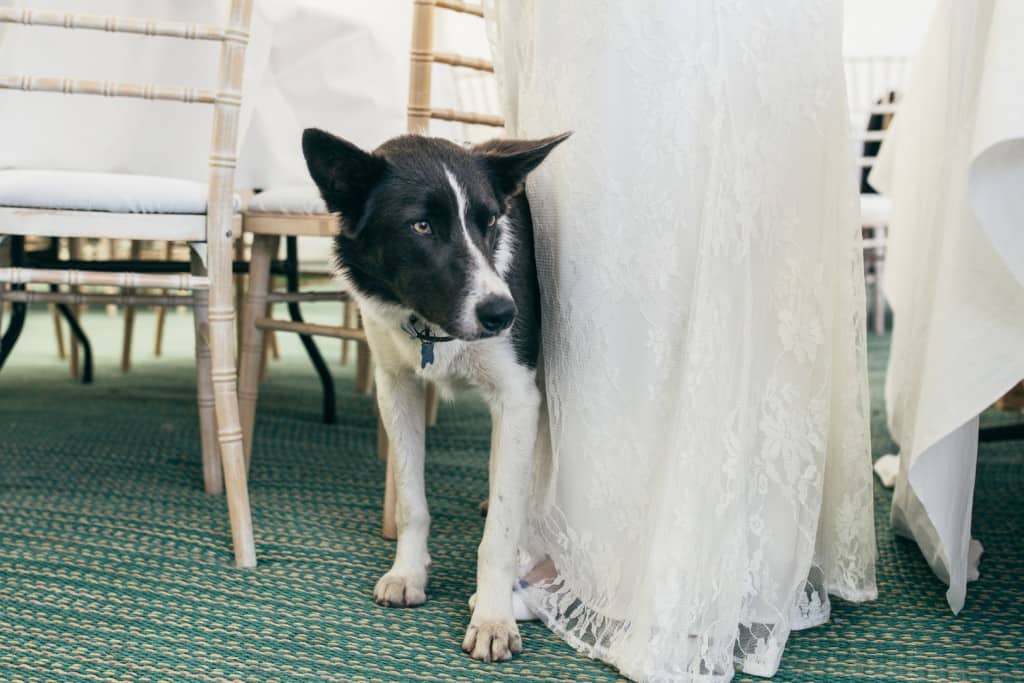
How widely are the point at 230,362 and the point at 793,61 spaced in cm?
107

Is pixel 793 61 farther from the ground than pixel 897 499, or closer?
farther from the ground

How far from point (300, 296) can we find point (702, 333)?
136 cm

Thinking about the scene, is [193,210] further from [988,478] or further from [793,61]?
[988,478]

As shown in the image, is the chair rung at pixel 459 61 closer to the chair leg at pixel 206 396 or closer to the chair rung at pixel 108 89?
the chair rung at pixel 108 89

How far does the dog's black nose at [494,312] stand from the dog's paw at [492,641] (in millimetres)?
422

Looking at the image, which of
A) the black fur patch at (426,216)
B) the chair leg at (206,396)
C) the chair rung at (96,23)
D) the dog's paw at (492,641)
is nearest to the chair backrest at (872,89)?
the chair leg at (206,396)

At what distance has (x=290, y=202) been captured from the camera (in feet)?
6.75

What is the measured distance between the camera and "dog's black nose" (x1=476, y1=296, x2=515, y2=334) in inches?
51.7

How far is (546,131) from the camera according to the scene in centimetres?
151

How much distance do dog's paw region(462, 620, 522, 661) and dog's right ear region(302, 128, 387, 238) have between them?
618 mm

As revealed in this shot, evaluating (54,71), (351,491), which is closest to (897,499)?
(351,491)

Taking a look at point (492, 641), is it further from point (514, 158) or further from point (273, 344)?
point (273, 344)

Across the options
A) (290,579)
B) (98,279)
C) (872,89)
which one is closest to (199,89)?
(98,279)

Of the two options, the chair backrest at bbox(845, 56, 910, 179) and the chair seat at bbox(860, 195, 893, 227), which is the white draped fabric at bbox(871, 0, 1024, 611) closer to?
the chair seat at bbox(860, 195, 893, 227)
